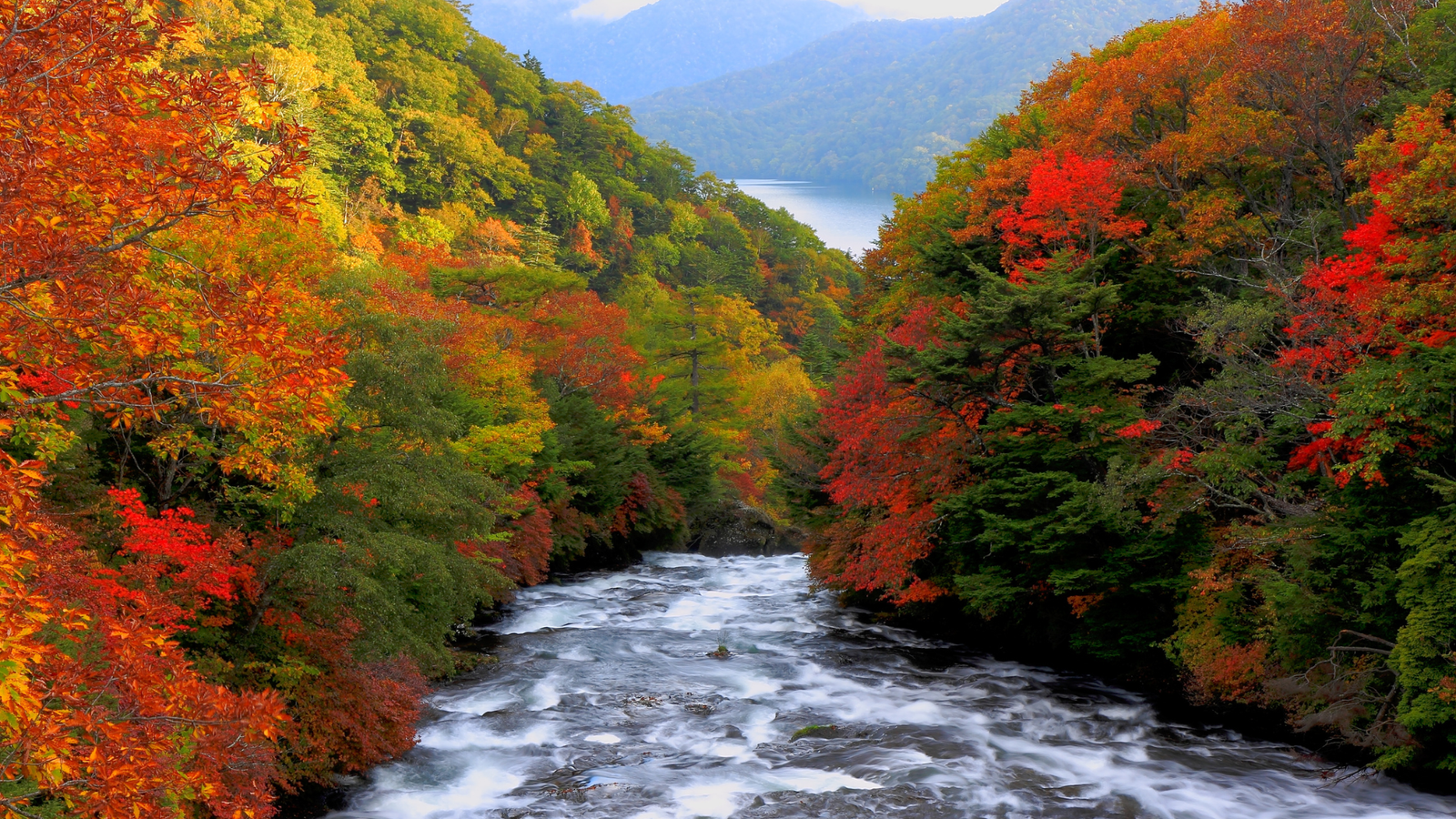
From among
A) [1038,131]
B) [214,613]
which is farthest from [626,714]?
[1038,131]

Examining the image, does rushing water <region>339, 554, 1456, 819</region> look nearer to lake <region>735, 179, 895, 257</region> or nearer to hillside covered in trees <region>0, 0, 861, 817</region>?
hillside covered in trees <region>0, 0, 861, 817</region>

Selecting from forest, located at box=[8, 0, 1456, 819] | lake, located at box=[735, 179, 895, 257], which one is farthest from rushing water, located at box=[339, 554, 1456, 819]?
lake, located at box=[735, 179, 895, 257]

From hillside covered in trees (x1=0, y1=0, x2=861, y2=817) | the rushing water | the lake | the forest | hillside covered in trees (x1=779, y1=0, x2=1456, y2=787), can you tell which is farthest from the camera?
the lake

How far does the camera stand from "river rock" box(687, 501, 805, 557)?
49594mm

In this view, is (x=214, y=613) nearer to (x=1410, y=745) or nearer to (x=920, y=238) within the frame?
(x=1410, y=745)

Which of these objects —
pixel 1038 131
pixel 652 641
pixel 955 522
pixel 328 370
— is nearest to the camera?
pixel 328 370

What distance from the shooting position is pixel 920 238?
32656mm

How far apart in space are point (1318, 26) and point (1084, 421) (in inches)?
364

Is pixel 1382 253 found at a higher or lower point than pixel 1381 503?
higher

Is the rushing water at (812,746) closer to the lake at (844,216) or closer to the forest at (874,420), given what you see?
the forest at (874,420)

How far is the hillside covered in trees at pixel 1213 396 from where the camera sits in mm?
13062

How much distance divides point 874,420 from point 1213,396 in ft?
30.2

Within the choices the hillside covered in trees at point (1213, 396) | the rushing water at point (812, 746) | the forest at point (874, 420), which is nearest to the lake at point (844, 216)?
the forest at point (874, 420)

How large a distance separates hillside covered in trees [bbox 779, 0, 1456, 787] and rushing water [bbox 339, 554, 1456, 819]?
4.74 feet
